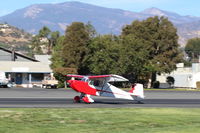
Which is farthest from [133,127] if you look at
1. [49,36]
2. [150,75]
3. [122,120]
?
[49,36]

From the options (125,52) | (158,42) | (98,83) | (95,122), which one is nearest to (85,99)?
(98,83)

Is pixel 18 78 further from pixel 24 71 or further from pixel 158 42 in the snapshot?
pixel 158 42

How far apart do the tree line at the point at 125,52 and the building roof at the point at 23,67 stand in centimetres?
207

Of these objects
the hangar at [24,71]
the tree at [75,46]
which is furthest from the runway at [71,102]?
the hangar at [24,71]

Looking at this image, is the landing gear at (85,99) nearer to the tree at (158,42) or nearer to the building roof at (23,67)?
the building roof at (23,67)

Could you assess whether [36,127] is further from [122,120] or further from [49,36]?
[49,36]

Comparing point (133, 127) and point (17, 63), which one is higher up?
point (17, 63)

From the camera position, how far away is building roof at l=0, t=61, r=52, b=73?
8056 cm

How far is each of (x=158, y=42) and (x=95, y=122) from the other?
6176cm

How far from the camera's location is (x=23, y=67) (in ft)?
269

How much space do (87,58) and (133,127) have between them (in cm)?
5807

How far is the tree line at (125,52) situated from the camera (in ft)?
246

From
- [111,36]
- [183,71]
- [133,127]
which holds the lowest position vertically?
[133,127]

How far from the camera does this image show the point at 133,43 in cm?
7712
